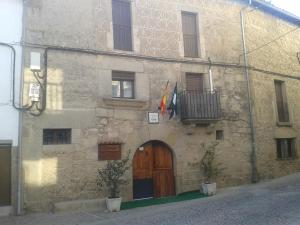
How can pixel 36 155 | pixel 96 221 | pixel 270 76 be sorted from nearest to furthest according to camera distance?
pixel 96 221 < pixel 36 155 < pixel 270 76

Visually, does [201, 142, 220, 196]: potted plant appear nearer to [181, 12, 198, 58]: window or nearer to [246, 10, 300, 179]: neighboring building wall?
[246, 10, 300, 179]: neighboring building wall

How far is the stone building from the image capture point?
32.2 feet

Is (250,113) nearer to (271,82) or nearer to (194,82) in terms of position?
(271,82)

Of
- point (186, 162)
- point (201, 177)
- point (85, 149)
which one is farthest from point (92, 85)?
point (201, 177)

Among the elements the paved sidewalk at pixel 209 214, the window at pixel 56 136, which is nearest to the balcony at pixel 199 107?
the paved sidewalk at pixel 209 214

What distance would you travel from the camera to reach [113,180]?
9.68 metres

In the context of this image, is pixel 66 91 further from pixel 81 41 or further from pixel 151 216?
pixel 151 216

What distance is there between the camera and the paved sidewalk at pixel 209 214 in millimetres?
7531

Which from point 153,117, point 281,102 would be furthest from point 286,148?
point 153,117

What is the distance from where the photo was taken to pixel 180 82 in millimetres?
12008

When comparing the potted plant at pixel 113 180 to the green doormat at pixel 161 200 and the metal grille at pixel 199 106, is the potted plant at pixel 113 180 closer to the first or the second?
the green doormat at pixel 161 200

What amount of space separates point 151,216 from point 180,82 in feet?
16.6

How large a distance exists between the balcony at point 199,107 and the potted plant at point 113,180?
8.43 ft

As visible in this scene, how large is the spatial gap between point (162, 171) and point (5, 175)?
4.71 m
